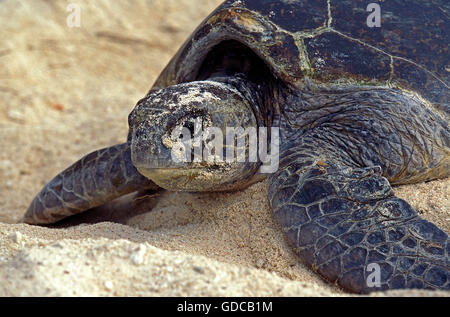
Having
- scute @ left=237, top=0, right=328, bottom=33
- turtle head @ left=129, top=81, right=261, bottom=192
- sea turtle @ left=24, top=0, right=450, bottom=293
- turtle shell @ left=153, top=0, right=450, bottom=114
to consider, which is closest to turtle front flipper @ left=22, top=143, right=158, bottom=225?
sea turtle @ left=24, top=0, right=450, bottom=293

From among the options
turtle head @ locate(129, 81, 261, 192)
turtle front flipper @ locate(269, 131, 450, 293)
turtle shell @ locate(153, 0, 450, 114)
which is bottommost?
turtle front flipper @ locate(269, 131, 450, 293)

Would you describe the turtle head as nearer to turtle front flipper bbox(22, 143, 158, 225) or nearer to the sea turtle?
the sea turtle

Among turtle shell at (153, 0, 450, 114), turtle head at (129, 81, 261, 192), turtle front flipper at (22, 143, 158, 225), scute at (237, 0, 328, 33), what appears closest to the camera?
turtle head at (129, 81, 261, 192)

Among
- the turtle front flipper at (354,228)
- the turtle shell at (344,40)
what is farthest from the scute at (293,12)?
the turtle front flipper at (354,228)

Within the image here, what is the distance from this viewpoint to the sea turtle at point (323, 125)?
7.59 ft

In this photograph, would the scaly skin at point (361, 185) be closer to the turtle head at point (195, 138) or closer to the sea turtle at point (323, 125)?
the sea turtle at point (323, 125)

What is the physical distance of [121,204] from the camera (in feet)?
11.9

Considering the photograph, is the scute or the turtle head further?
the scute

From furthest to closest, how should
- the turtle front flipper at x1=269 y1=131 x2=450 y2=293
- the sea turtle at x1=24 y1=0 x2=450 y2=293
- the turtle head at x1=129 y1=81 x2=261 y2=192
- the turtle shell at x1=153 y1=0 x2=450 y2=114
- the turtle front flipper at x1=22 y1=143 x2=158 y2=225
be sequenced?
1. the turtle front flipper at x1=22 y1=143 x2=158 y2=225
2. the turtle shell at x1=153 y1=0 x2=450 y2=114
3. the turtle head at x1=129 y1=81 x2=261 y2=192
4. the sea turtle at x1=24 y1=0 x2=450 y2=293
5. the turtle front flipper at x1=269 y1=131 x2=450 y2=293

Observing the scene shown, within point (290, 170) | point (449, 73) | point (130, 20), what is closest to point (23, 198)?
point (290, 170)

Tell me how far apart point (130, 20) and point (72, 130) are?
259 centimetres

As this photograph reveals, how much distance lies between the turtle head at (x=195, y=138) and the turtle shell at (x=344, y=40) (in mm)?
336

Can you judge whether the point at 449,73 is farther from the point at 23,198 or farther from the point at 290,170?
the point at 23,198

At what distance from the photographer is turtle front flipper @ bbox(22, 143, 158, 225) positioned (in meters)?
3.25
